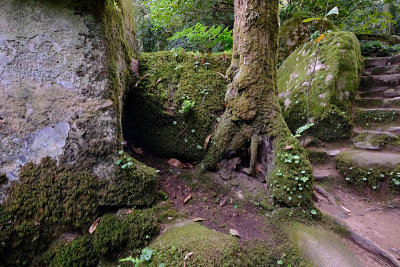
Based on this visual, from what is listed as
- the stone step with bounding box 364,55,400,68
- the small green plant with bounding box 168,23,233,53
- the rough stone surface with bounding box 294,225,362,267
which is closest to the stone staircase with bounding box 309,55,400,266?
the rough stone surface with bounding box 294,225,362,267

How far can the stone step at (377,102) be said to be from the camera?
4.77 m

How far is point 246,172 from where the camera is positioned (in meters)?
A: 3.03

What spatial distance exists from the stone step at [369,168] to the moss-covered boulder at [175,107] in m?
2.80

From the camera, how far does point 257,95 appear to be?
2.94m

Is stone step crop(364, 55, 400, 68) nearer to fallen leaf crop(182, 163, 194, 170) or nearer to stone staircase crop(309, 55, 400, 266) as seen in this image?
stone staircase crop(309, 55, 400, 266)

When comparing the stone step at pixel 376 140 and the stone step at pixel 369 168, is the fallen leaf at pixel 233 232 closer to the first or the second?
the stone step at pixel 369 168

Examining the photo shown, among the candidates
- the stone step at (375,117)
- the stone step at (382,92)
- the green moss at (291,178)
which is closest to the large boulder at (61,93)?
the green moss at (291,178)

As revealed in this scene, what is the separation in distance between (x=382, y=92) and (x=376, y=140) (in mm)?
2062

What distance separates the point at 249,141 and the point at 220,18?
630cm

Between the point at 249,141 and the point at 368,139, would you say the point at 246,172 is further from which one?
the point at 368,139

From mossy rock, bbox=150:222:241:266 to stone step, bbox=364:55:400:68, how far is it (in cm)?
736

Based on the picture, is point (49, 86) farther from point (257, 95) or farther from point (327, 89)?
point (327, 89)

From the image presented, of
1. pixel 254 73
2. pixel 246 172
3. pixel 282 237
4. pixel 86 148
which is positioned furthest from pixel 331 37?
pixel 86 148

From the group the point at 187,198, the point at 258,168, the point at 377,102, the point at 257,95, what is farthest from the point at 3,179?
the point at 377,102
